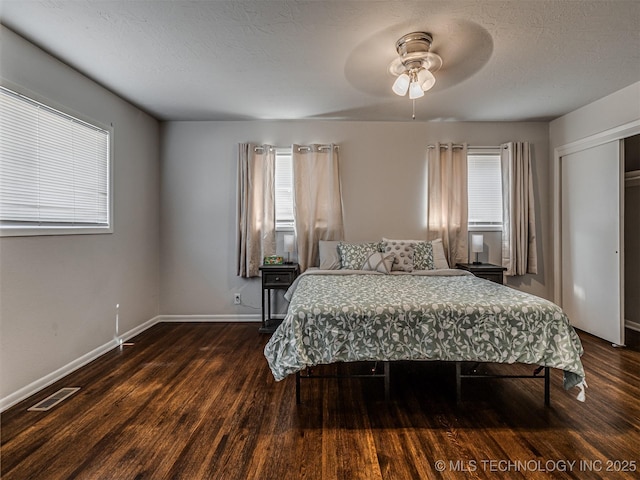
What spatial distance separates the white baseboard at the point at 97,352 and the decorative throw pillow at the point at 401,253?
6.19ft

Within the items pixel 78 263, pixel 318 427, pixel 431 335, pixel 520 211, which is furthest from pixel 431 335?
pixel 78 263

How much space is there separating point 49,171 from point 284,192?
231cm

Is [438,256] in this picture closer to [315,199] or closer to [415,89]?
[315,199]

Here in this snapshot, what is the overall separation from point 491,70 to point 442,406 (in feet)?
8.85

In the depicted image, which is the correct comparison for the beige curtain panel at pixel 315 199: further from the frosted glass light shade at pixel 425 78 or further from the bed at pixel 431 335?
the bed at pixel 431 335

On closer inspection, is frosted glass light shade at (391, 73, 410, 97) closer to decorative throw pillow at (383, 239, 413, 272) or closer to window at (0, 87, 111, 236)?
decorative throw pillow at (383, 239, 413, 272)

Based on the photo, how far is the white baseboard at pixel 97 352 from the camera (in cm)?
213

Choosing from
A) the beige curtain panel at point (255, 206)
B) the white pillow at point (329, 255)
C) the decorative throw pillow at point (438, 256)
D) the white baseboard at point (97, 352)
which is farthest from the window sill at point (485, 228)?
the white baseboard at point (97, 352)

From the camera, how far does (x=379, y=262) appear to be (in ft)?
10.7

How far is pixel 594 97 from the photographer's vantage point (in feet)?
10.7

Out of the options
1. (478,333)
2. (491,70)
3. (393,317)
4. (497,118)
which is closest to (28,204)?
(393,317)

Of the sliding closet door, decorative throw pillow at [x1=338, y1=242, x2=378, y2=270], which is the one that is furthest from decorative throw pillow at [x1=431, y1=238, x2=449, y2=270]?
the sliding closet door

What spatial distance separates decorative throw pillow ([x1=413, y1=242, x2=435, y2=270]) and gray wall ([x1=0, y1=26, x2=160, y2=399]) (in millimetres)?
3150

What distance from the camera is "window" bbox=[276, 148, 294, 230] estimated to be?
4.05 meters
